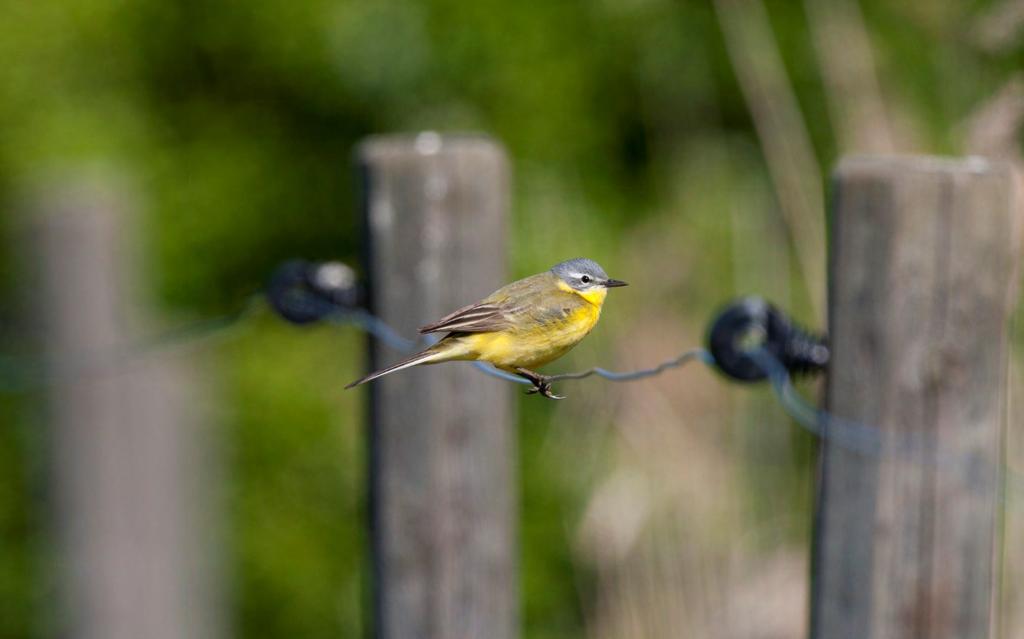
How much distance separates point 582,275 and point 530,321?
0.07 meters

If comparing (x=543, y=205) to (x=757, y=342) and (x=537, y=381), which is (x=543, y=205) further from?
(x=537, y=381)

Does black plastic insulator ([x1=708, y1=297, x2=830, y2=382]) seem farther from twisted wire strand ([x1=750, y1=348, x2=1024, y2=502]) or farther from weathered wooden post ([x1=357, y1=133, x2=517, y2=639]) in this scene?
weathered wooden post ([x1=357, y1=133, x2=517, y2=639])

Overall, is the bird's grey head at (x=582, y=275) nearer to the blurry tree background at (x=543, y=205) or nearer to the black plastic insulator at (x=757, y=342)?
the black plastic insulator at (x=757, y=342)

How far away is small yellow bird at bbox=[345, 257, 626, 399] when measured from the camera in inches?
31.6

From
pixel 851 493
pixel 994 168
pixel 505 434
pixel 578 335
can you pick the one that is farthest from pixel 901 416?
pixel 578 335

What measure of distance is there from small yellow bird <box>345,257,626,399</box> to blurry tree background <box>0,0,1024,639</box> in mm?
2056

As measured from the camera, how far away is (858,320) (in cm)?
162

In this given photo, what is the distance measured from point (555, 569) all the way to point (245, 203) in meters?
1.78

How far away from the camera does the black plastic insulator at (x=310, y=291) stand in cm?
195

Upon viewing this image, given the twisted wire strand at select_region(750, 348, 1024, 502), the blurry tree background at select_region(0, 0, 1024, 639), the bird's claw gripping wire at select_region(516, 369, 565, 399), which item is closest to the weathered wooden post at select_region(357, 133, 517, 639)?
the twisted wire strand at select_region(750, 348, 1024, 502)

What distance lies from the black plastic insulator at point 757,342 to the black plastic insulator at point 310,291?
0.54 m

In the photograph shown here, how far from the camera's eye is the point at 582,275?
2.62 feet

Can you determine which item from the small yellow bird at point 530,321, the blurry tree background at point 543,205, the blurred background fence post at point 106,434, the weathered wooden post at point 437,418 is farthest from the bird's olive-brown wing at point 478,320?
the blurred background fence post at point 106,434

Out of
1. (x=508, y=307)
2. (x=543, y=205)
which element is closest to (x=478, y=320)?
(x=508, y=307)
